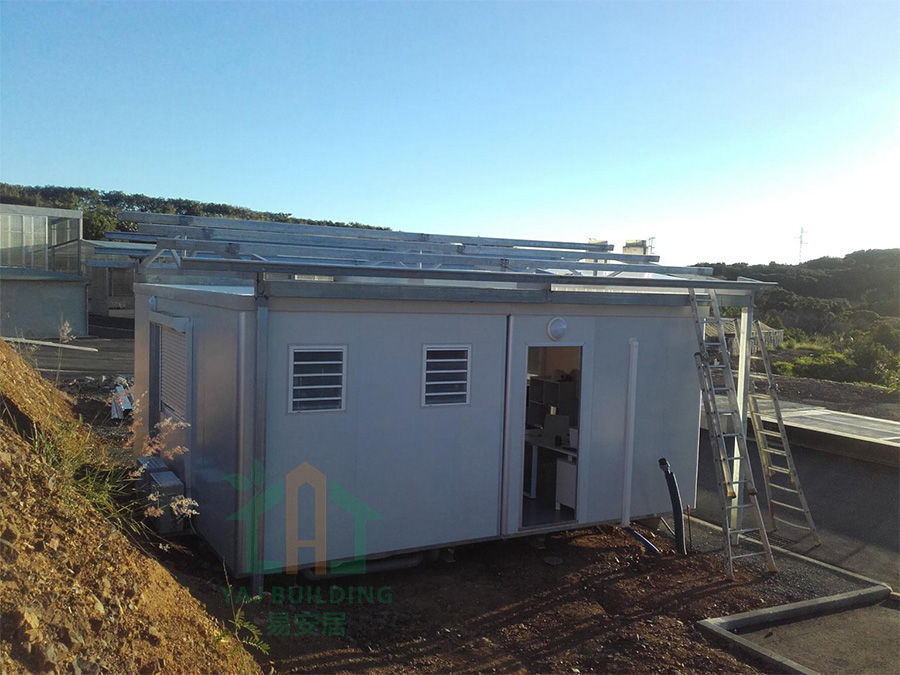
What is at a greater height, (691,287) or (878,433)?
(691,287)

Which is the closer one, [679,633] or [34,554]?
[34,554]

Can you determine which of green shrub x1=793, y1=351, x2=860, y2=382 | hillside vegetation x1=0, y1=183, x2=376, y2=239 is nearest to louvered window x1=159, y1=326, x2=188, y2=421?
green shrub x1=793, y1=351, x2=860, y2=382

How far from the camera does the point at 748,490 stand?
7629 millimetres

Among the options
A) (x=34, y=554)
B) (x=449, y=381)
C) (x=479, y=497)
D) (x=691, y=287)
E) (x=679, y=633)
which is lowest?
(x=679, y=633)

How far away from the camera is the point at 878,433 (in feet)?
39.5

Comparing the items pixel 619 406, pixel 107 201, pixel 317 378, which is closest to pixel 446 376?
pixel 317 378

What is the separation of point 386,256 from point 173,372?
9.26 ft

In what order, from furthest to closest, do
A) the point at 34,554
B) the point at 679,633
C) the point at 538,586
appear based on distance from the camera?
the point at 538,586 < the point at 679,633 < the point at 34,554

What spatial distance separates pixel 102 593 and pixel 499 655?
2.97 meters

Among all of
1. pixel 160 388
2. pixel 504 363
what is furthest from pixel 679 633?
pixel 160 388

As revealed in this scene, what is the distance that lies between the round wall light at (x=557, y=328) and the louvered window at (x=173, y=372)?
A: 3.79 metres

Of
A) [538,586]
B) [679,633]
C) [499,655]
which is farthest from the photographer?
[538,586]

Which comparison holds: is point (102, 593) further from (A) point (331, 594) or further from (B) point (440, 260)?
(B) point (440, 260)

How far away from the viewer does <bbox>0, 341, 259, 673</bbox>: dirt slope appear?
345cm
